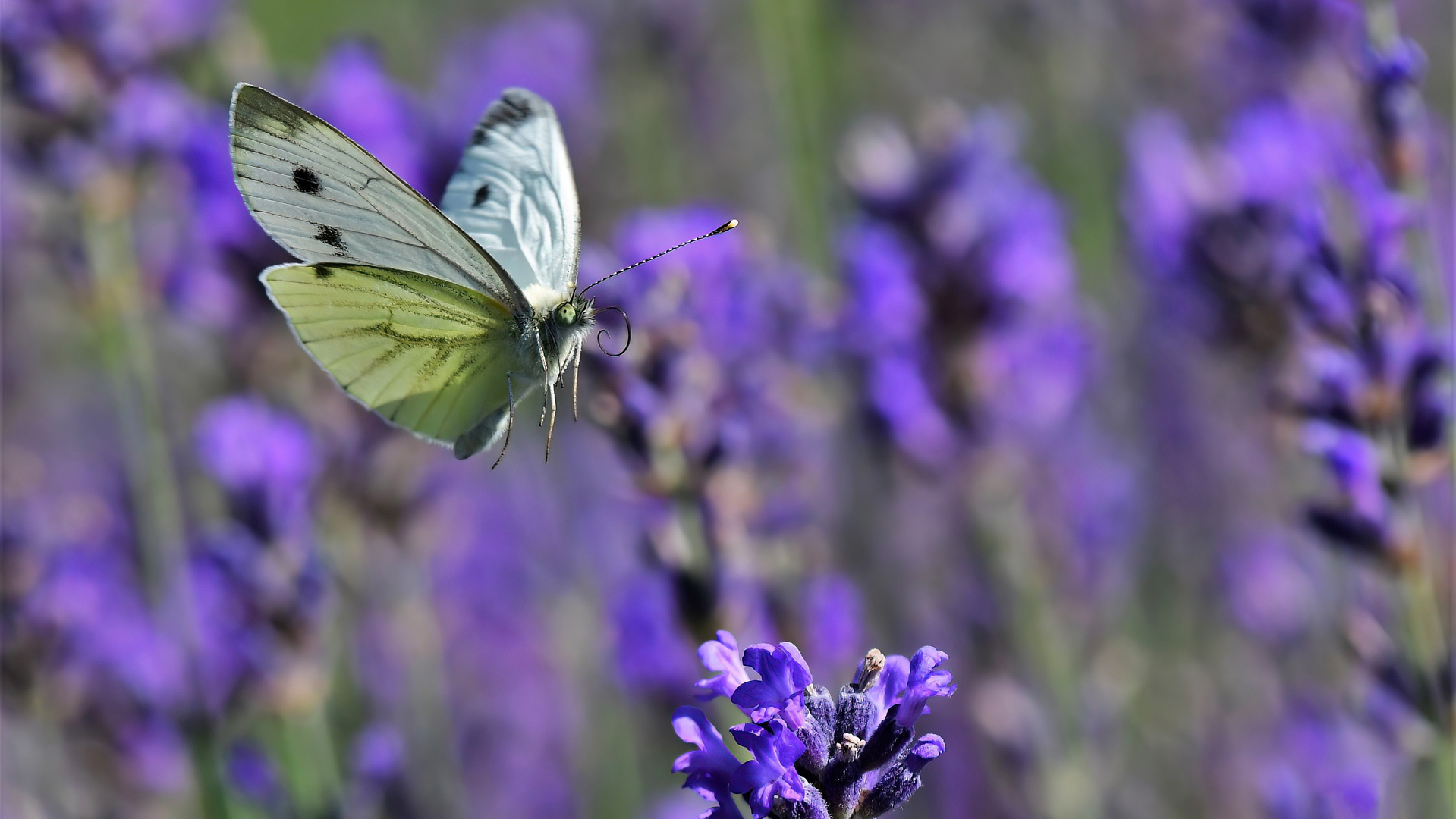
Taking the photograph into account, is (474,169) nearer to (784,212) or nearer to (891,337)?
(891,337)

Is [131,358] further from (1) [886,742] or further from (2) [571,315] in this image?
(1) [886,742]

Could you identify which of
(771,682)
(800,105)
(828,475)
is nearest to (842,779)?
(771,682)

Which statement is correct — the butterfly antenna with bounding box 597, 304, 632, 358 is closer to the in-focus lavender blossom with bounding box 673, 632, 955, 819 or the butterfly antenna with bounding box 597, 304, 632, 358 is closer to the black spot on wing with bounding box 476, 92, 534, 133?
the black spot on wing with bounding box 476, 92, 534, 133

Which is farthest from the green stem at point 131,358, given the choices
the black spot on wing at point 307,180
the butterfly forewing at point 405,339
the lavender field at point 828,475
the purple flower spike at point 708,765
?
the purple flower spike at point 708,765

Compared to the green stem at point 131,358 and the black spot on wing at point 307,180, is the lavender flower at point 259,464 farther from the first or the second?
the black spot on wing at point 307,180

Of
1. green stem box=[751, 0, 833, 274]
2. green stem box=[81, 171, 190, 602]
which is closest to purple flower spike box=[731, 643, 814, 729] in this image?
green stem box=[81, 171, 190, 602]

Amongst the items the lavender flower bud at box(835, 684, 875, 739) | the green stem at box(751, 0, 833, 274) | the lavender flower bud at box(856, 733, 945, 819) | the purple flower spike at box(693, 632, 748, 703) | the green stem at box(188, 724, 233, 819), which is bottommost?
the lavender flower bud at box(856, 733, 945, 819)
